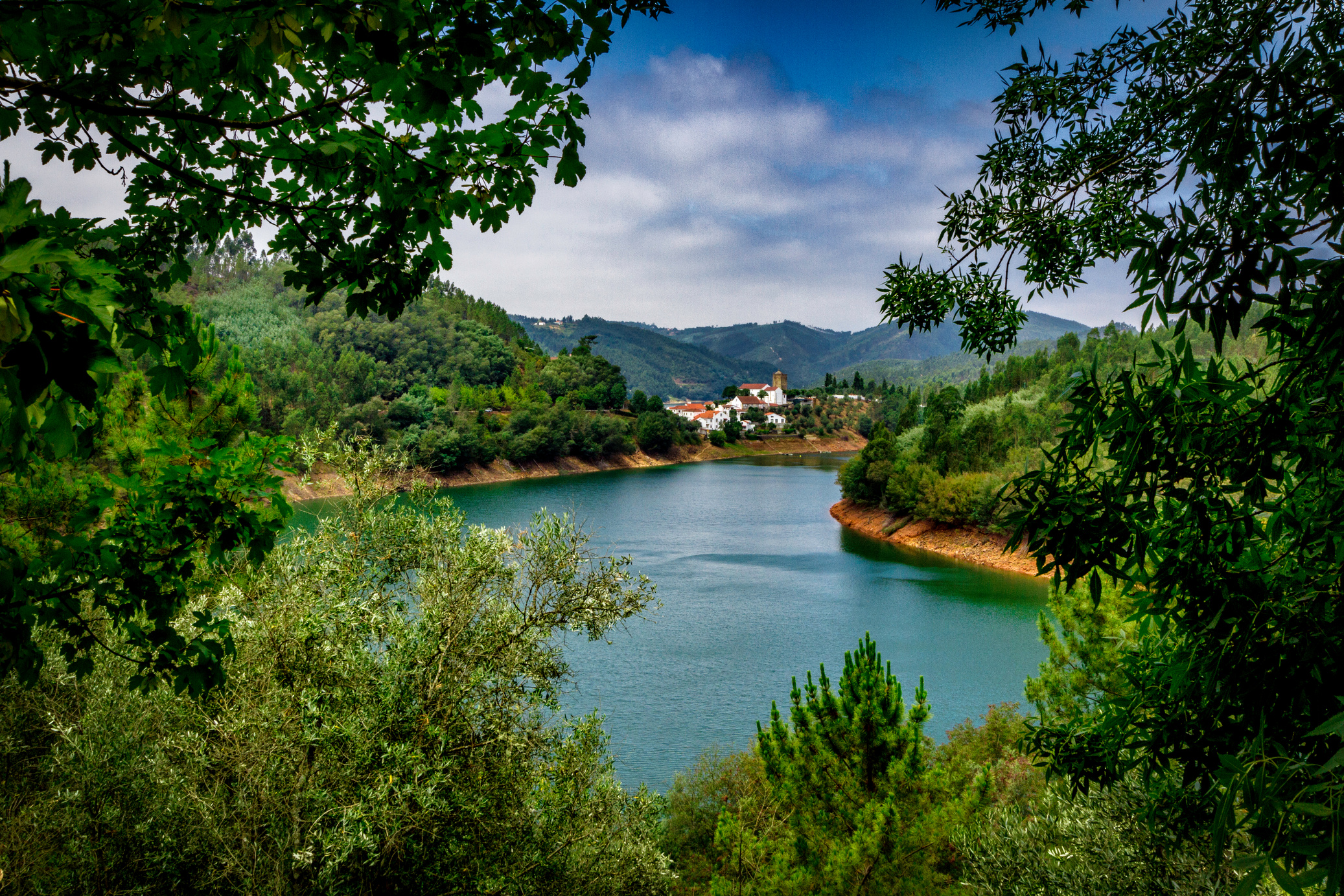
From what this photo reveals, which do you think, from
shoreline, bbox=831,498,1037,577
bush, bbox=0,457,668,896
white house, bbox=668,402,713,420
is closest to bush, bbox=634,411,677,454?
white house, bbox=668,402,713,420

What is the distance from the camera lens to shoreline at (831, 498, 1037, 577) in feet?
89.3

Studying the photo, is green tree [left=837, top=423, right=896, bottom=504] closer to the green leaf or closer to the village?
the green leaf

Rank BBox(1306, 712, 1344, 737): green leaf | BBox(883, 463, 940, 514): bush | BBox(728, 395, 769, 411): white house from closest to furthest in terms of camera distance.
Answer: BBox(1306, 712, 1344, 737): green leaf
BBox(883, 463, 940, 514): bush
BBox(728, 395, 769, 411): white house

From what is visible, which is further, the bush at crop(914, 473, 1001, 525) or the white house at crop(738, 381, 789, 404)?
the white house at crop(738, 381, 789, 404)

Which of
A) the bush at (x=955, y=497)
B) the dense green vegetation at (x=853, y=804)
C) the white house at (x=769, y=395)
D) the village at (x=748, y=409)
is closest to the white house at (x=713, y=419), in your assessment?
the village at (x=748, y=409)

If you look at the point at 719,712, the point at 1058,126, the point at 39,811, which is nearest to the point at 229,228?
the point at 1058,126

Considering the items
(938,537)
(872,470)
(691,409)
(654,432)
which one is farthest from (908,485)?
(691,409)

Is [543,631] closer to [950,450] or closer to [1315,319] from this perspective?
[1315,319]

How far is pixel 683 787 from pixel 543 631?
6222 mm

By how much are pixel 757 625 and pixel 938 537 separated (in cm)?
1433

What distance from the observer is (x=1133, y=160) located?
128 inches

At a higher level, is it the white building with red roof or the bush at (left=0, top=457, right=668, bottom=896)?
the white building with red roof

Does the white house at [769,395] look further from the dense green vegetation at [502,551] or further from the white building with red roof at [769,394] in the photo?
the dense green vegetation at [502,551]

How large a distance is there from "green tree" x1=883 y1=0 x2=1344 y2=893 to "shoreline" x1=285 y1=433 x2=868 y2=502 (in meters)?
28.3
